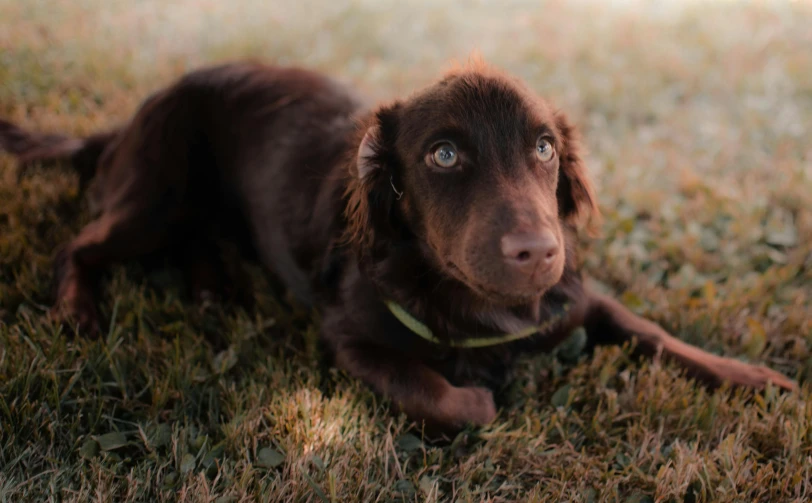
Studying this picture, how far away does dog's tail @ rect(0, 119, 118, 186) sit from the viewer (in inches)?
150

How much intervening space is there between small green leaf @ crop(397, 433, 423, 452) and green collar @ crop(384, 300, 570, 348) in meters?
0.36

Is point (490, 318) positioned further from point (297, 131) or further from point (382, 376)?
point (297, 131)

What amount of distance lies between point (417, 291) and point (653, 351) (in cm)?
98

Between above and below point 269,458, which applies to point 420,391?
above

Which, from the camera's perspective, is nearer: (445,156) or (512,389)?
(445,156)

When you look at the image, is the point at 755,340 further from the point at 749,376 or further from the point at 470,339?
the point at 470,339

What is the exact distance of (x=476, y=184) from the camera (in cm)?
211

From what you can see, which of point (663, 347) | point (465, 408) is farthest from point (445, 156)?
point (663, 347)

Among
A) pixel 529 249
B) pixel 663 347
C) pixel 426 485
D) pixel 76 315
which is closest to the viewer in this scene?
pixel 529 249

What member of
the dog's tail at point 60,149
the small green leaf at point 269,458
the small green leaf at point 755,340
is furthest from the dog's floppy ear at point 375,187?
the dog's tail at point 60,149

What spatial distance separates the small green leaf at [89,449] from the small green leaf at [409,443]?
0.94 meters

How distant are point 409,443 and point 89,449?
0.99 m

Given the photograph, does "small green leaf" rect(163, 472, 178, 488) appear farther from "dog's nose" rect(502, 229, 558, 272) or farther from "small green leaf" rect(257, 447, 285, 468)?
"dog's nose" rect(502, 229, 558, 272)

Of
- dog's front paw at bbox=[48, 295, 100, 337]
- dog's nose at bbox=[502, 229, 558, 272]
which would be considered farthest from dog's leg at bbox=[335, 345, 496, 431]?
dog's front paw at bbox=[48, 295, 100, 337]
